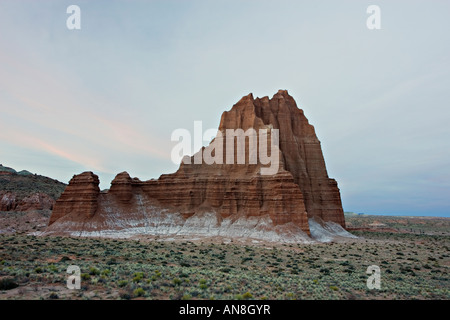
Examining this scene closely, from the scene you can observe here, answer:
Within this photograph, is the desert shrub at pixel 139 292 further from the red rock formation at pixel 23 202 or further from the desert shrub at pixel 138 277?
the red rock formation at pixel 23 202

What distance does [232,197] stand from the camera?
5953 cm

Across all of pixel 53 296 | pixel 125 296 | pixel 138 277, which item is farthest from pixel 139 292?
pixel 53 296

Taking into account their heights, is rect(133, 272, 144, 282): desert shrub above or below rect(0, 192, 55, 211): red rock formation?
below

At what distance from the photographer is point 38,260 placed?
23.1 m

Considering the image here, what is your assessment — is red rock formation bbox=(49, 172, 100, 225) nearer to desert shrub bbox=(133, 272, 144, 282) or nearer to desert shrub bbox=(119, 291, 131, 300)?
desert shrub bbox=(133, 272, 144, 282)

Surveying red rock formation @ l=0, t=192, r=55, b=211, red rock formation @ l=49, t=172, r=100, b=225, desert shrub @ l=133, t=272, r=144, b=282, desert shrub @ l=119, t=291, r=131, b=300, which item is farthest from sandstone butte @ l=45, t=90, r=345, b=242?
desert shrub @ l=119, t=291, r=131, b=300

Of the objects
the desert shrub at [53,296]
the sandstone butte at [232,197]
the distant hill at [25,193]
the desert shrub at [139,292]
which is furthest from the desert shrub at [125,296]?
the distant hill at [25,193]

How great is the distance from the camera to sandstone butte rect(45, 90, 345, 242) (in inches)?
2082

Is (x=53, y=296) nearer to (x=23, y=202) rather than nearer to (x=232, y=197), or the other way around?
(x=232, y=197)

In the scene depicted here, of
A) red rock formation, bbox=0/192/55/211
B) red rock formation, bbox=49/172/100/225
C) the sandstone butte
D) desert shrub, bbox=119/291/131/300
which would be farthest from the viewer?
red rock formation, bbox=0/192/55/211

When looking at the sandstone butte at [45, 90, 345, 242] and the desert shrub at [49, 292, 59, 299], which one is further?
the sandstone butte at [45, 90, 345, 242]

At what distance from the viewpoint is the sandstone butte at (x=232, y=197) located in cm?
5288
